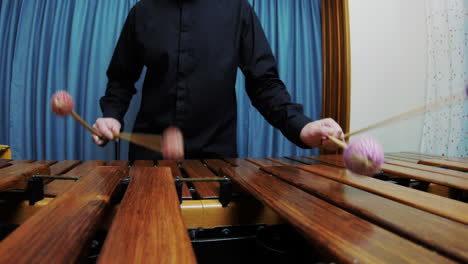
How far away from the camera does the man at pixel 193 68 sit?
184cm

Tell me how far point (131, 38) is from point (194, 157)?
0.91m

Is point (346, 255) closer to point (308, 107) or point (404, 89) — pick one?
point (308, 107)

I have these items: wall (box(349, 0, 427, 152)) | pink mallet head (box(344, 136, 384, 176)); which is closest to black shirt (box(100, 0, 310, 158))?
pink mallet head (box(344, 136, 384, 176))

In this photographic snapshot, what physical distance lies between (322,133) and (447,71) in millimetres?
2607

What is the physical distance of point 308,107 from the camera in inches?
109

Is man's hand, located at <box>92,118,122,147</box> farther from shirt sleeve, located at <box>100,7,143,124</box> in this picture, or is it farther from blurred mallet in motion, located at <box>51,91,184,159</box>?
shirt sleeve, located at <box>100,7,143,124</box>

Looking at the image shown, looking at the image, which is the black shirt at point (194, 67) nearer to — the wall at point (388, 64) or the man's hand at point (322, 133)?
the man's hand at point (322, 133)

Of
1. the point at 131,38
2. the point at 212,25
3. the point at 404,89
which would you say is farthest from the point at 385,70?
the point at 131,38

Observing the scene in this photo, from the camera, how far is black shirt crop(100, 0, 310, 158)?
184cm

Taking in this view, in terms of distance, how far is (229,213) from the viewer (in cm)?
87

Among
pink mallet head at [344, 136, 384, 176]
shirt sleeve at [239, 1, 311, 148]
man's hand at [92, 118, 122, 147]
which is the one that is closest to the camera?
pink mallet head at [344, 136, 384, 176]

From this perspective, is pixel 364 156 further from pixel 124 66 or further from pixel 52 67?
pixel 52 67

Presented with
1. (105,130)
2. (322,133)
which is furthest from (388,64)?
(105,130)

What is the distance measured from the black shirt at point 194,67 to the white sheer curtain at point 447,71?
2094 millimetres
